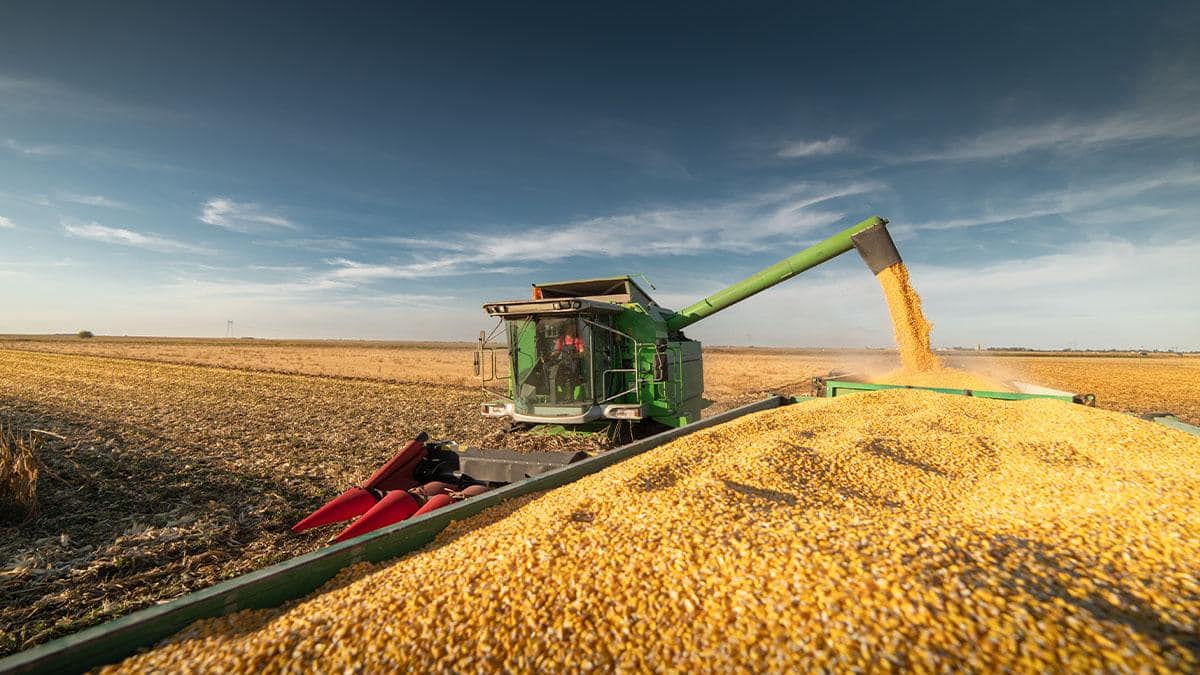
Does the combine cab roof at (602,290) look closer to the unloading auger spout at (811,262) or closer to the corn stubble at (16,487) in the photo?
the unloading auger spout at (811,262)

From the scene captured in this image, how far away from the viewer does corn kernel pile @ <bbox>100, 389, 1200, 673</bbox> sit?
1757 millimetres

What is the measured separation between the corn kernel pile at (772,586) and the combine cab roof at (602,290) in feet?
16.2

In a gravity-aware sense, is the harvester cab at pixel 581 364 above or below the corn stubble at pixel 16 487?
above

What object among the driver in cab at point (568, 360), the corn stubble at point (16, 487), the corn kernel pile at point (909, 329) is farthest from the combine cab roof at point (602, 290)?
the corn stubble at point (16, 487)

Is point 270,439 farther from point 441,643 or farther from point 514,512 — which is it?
point 441,643

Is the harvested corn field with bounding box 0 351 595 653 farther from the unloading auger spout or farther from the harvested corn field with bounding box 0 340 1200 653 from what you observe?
the unloading auger spout

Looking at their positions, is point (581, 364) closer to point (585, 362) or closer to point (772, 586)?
point (585, 362)

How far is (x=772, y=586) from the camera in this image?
2076mm

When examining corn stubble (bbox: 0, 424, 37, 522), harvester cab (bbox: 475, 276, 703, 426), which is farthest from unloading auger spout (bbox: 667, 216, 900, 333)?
corn stubble (bbox: 0, 424, 37, 522)

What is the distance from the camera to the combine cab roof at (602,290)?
816 cm

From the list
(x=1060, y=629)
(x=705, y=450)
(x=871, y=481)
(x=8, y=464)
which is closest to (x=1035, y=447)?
(x=871, y=481)

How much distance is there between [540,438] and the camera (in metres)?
9.23

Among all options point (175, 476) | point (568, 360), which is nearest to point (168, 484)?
point (175, 476)

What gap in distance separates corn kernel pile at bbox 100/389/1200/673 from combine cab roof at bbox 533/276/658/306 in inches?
194
